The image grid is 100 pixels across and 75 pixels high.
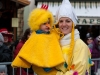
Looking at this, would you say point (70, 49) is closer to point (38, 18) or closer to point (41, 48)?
point (41, 48)

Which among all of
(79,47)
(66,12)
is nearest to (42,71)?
(79,47)

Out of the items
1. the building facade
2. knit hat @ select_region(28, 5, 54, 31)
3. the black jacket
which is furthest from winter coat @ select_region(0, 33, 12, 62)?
the building facade

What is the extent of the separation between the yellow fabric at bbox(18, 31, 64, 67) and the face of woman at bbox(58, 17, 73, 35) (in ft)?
0.40

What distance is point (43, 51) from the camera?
3982 millimetres

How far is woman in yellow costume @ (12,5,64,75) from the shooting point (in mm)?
3965

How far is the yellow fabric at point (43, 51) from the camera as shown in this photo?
395 cm

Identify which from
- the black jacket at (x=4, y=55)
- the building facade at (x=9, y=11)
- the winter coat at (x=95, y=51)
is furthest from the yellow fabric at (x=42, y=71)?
the building facade at (x=9, y=11)

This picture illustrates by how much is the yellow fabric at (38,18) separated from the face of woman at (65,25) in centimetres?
16

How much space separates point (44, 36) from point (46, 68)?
36 centimetres

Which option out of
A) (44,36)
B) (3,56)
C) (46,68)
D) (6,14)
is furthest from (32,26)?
(6,14)

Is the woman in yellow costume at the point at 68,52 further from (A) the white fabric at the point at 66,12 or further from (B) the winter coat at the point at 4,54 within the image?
(B) the winter coat at the point at 4,54

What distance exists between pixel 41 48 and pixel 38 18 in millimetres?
389

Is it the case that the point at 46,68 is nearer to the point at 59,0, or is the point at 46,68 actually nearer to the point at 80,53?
the point at 80,53

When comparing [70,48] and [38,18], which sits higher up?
[38,18]
